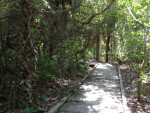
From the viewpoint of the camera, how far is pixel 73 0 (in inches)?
322

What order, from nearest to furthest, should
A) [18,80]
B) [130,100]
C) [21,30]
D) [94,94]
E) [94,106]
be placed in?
[21,30]
[18,80]
[94,106]
[130,100]
[94,94]

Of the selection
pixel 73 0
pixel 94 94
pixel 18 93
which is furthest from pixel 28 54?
pixel 73 0

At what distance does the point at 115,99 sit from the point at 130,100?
55 cm

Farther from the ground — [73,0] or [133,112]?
[73,0]

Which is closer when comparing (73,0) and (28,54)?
(28,54)

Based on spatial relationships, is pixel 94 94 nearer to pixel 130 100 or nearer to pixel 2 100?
pixel 130 100

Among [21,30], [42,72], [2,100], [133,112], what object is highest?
[21,30]

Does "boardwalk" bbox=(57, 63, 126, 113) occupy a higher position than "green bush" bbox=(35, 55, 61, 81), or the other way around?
"green bush" bbox=(35, 55, 61, 81)

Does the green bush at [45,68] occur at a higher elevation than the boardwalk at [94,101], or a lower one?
higher

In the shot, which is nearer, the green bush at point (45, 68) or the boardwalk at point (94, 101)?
the boardwalk at point (94, 101)

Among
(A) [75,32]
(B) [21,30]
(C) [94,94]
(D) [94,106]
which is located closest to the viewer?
(B) [21,30]

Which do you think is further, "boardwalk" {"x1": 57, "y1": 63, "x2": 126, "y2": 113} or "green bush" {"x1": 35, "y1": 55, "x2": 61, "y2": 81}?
"green bush" {"x1": 35, "y1": 55, "x2": 61, "y2": 81}

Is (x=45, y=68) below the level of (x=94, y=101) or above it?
above

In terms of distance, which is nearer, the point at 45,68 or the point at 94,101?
the point at 94,101
